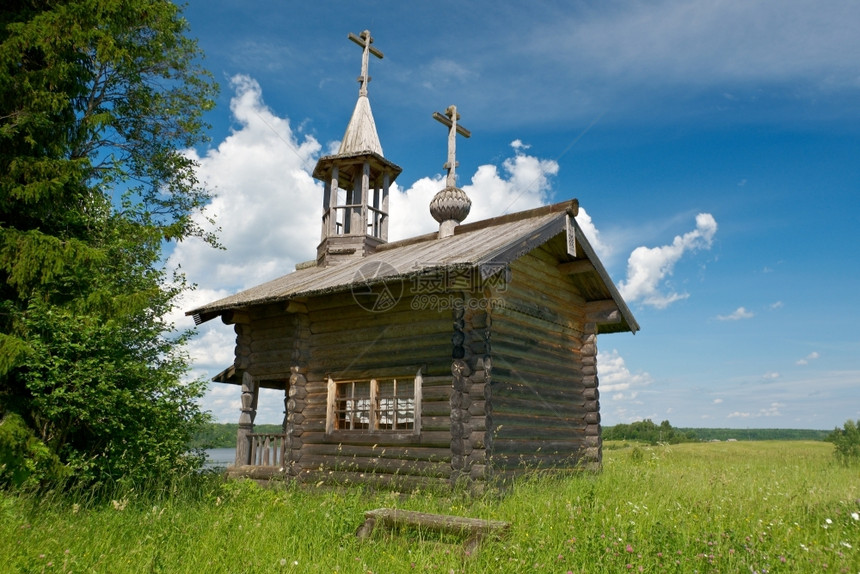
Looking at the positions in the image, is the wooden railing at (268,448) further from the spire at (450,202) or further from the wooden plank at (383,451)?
the spire at (450,202)

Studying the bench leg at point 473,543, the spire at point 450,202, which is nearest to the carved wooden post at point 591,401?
the spire at point 450,202

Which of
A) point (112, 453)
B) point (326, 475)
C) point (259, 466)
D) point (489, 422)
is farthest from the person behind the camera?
point (259, 466)

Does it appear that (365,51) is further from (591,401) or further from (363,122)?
(591,401)

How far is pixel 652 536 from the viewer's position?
6.07 meters

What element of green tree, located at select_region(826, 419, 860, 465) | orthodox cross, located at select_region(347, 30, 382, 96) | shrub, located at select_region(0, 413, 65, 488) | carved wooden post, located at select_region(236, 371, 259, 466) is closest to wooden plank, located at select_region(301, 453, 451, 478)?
carved wooden post, located at select_region(236, 371, 259, 466)

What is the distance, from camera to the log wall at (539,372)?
33.5 feet

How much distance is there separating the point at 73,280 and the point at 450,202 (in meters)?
8.10

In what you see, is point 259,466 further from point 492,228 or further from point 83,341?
point 492,228

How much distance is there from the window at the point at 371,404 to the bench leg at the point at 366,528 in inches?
132

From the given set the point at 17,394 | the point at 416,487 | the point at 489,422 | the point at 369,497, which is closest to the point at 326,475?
the point at 369,497

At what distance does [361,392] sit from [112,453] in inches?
175

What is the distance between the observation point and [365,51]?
58.7ft

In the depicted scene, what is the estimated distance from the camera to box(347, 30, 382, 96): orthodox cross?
17.6 m

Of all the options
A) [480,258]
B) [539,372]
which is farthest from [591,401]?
[480,258]
